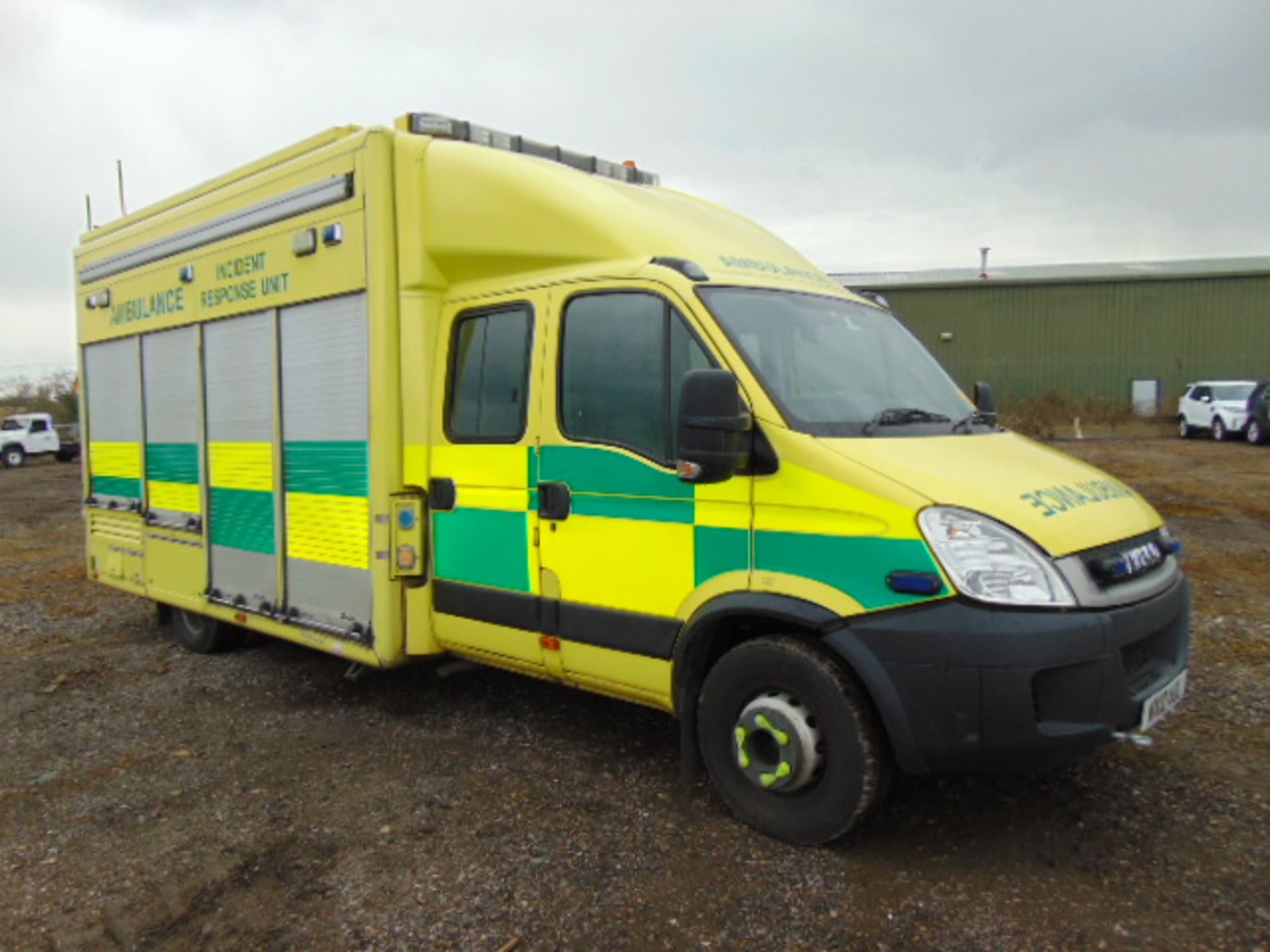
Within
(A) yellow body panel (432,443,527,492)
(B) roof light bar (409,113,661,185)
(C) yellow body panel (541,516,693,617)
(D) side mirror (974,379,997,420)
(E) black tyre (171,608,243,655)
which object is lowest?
(E) black tyre (171,608,243,655)

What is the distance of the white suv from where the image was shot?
22.4 meters

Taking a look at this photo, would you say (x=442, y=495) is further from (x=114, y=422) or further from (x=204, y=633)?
(x=114, y=422)

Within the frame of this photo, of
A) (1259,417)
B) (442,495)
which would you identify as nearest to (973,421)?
(442,495)

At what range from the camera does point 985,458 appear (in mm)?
3701

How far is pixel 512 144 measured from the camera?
505 centimetres

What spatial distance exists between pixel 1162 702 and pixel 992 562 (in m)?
0.93

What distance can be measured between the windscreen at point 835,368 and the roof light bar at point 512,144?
164cm

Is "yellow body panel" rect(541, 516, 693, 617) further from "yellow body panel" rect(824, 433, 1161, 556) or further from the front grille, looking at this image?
the front grille

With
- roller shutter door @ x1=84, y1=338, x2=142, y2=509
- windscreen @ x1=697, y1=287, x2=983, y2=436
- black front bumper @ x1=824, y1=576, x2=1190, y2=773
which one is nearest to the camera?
black front bumper @ x1=824, y1=576, x2=1190, y2=773

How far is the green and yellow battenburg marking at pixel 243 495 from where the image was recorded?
5594 millimetres

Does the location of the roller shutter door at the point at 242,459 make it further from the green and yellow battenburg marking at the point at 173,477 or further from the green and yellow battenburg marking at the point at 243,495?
the green and yellow battenburg marking at the point at 173,477

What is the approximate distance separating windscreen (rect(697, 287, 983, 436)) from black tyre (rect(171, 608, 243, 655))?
4.45 m

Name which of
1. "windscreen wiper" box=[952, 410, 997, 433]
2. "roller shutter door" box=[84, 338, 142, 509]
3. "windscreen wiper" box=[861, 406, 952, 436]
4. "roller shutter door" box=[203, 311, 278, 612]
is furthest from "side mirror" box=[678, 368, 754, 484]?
"roller shutter door" box=[84, 338, 142, 509]

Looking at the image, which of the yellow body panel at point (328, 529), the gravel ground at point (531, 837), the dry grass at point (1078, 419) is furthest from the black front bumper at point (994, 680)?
the dry grass at point (1078, 419)
